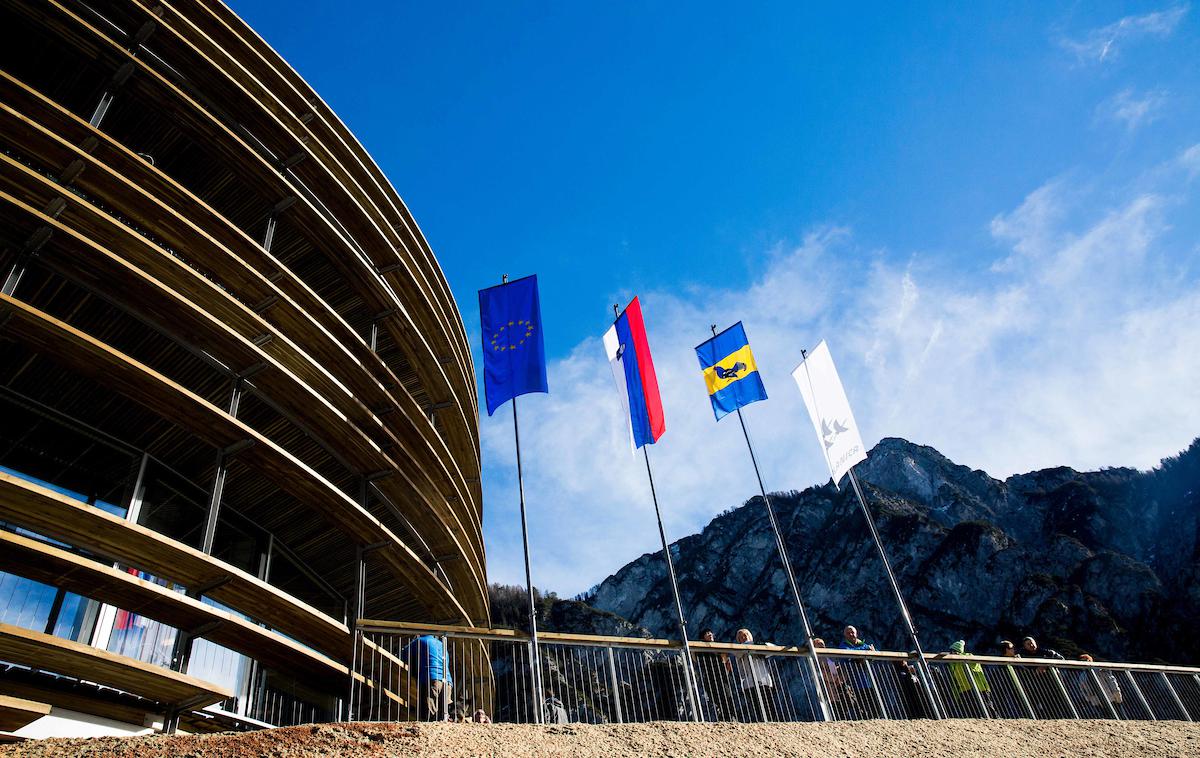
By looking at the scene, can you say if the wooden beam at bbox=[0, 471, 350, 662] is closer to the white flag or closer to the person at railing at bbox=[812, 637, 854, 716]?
the person at railing at bbox=[812, 637, 854, 716]

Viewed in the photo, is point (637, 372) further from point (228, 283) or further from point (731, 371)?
point (228, 283)

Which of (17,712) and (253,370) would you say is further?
(253,370)

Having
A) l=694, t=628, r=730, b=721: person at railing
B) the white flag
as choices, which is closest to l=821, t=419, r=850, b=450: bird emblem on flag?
the white flag

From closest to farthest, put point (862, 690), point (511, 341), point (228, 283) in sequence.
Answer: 1. point (862, 690)
2. point (228, 283)
3. point (511, 341)

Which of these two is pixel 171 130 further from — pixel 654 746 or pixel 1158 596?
pixel 1158 596

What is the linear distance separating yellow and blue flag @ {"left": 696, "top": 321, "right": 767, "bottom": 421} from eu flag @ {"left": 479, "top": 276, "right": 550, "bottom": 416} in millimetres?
4607

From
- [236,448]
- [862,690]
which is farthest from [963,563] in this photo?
[236,448]

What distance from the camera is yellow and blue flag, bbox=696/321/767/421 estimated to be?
56.1 ft

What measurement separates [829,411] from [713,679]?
750 cm

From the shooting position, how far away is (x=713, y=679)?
39.1 feet

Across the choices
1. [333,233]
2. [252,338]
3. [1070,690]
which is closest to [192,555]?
[252,338]

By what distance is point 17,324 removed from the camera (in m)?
9.72

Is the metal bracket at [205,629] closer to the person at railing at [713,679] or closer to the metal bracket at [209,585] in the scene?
the metal bracket at [209,585]

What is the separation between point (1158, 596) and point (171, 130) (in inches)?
2504
